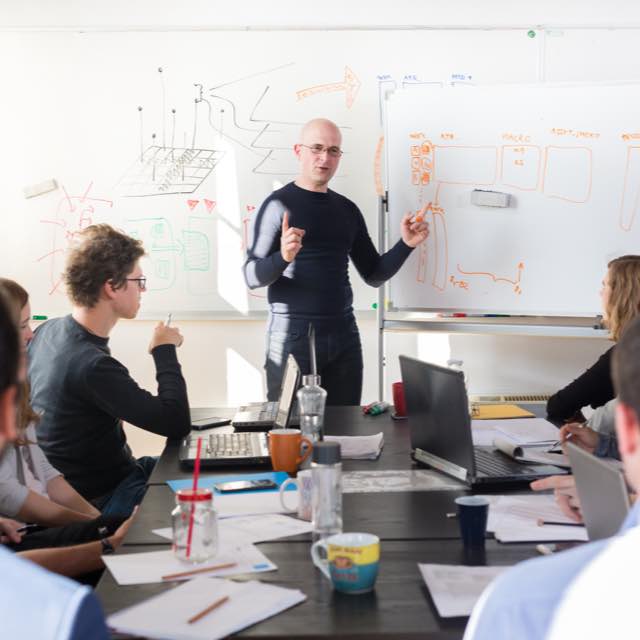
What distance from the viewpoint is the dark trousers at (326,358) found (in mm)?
3334

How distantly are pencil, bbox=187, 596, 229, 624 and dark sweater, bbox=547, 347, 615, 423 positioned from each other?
1.61 meters

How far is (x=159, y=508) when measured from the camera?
5.80 feet

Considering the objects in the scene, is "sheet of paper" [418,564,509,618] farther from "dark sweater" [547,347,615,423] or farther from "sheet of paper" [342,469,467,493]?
"dark sweater" [547,347,615,423]

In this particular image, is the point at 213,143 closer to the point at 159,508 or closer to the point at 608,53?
the point at 608,53

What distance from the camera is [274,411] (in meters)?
2.80

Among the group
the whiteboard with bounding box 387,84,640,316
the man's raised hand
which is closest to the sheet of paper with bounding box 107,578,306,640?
the man's raised hand

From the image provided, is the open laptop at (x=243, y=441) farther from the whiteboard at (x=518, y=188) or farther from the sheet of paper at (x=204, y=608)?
the whiteboard at (x=518, y=188)

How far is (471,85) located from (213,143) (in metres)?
1.13

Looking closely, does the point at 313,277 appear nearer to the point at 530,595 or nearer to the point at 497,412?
the point at 497,412

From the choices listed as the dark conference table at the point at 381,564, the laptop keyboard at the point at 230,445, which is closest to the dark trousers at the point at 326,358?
the laptop keyboard at the point at 230,445

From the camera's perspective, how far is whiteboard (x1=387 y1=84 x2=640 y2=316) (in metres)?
3.56

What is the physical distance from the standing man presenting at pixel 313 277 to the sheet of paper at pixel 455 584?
1.96 m

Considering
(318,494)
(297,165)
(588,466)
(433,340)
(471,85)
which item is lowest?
(433,340)

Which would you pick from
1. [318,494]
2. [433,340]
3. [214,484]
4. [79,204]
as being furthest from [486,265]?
[318,494]
